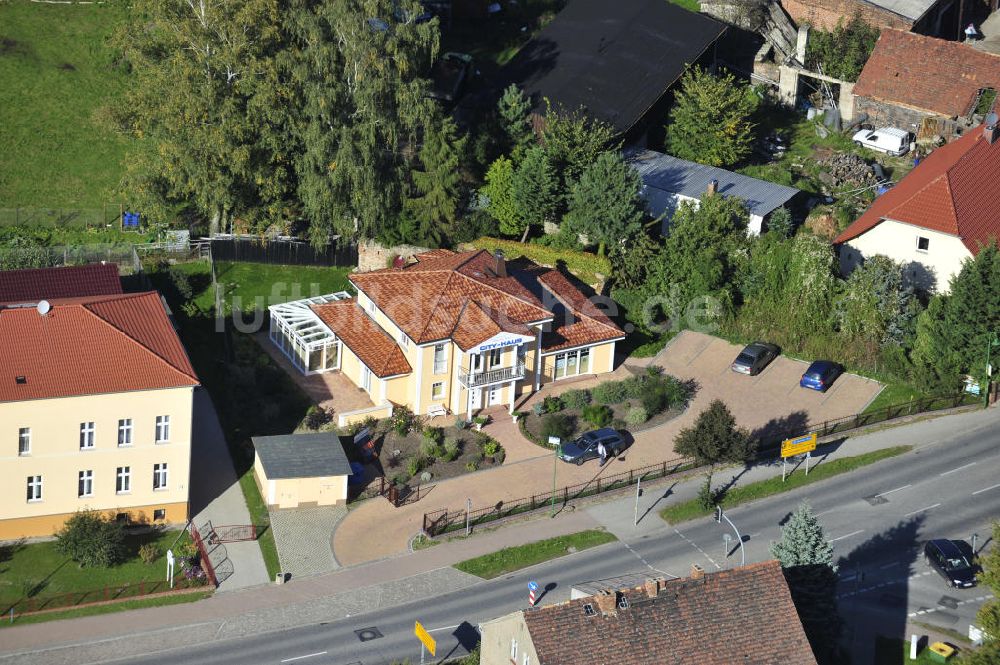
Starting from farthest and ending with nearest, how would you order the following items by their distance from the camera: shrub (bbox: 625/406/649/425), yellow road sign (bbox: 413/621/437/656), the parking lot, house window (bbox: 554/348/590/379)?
house window (bbox: 554/348/590/379) < the parking lot < shrub (bbox: 625/406/649/425) < yellow road sign (bbox: 413/621/437/656)

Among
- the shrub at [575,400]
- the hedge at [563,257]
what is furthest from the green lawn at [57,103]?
the shrub at [575,400]

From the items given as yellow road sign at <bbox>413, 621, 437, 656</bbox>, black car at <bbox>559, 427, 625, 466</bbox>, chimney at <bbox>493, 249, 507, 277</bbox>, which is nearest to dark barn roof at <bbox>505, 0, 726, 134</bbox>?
chimney at <bbox>493, 249, 507, 277</bbox>

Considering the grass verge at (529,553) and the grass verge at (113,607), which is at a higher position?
the grass verge at (529,553)

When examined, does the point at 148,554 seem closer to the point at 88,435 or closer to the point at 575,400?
the point at 88,435

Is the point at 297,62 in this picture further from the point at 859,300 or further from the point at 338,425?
the point at 859,300

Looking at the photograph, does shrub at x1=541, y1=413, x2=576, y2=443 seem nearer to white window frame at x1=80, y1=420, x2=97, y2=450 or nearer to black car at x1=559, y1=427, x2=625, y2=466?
black car at x1=559, y1=427, x2=625, y2=466

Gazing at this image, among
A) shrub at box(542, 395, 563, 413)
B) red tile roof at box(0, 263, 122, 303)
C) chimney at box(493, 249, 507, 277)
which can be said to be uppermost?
chimney at box(493, 249, 507, 277)

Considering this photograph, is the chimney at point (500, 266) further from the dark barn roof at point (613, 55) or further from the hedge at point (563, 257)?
the dark barn roof at point (613, 55)

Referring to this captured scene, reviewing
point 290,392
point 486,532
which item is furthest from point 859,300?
point 290,392
